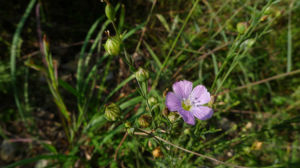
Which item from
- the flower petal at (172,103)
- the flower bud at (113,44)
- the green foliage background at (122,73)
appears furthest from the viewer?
the green foliage background at (122,73)

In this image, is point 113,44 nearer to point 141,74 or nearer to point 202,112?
point 141,74

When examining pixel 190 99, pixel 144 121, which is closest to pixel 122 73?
pixel 190 99

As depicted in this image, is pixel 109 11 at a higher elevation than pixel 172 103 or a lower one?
higher

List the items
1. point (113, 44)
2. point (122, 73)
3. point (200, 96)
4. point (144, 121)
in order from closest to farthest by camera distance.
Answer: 1. point (113, 44)
2. point (144, 121)
3. point (200, 96)
4. point (122, 73)

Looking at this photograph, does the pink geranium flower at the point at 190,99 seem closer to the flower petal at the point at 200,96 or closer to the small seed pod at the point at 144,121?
the flower petal at the point at 200,96

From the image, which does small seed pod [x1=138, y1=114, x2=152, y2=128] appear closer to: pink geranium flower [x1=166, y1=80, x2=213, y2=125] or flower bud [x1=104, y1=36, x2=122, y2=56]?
pink geranium flower [x1=166, y1=80, x2=213, y2=125]

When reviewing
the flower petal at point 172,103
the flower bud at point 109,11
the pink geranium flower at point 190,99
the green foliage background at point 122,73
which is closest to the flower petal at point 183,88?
the pink geranium flower at point 190,99

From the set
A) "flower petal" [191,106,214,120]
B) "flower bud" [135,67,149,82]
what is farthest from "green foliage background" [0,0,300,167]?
"flower bud" [135,67,149,82]

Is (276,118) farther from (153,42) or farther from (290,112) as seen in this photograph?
(153,42)
